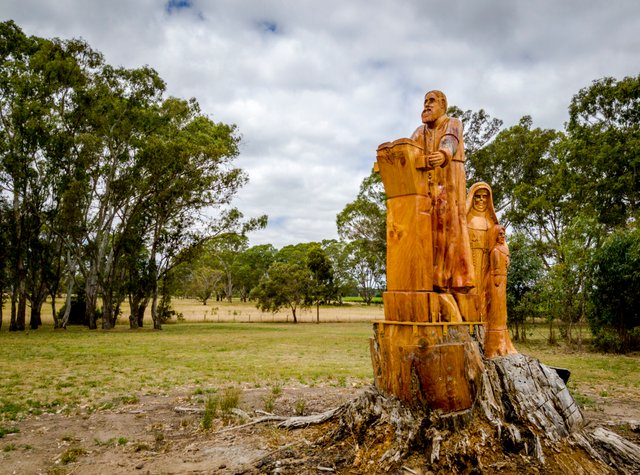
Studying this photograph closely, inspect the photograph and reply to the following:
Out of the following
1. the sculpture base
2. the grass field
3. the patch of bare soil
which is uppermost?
the sculpture base

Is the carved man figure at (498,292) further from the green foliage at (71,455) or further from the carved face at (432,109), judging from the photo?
the green foliage at (71,455)

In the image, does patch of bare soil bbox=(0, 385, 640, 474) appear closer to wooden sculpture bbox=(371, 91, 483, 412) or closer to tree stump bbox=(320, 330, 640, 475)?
tree stump bbox=(320, 330, 640, 475)

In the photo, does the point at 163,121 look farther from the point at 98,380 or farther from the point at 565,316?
the point at 565,316

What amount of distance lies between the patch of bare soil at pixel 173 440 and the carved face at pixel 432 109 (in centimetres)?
432

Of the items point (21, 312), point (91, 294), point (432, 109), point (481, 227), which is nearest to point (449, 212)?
point (432, 109)

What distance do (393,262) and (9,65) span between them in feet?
96.4

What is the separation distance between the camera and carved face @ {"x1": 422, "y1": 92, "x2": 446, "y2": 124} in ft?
19.7

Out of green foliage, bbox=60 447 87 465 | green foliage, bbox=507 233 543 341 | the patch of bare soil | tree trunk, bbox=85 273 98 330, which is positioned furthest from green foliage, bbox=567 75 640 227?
tree trunk, bbox=85 273 98 330

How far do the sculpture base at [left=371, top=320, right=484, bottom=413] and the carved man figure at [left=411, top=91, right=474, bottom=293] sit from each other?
69 cm

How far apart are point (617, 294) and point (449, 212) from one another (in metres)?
15.8

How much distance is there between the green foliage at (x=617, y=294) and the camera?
17016mm

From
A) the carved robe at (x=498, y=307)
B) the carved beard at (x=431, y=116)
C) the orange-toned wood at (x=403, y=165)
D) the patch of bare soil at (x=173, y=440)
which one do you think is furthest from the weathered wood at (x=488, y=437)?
the carved beard at (x=431, y=116)

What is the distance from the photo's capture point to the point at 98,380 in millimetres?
11117

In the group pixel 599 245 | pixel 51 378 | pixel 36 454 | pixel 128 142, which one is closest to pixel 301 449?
pixel 36 454
